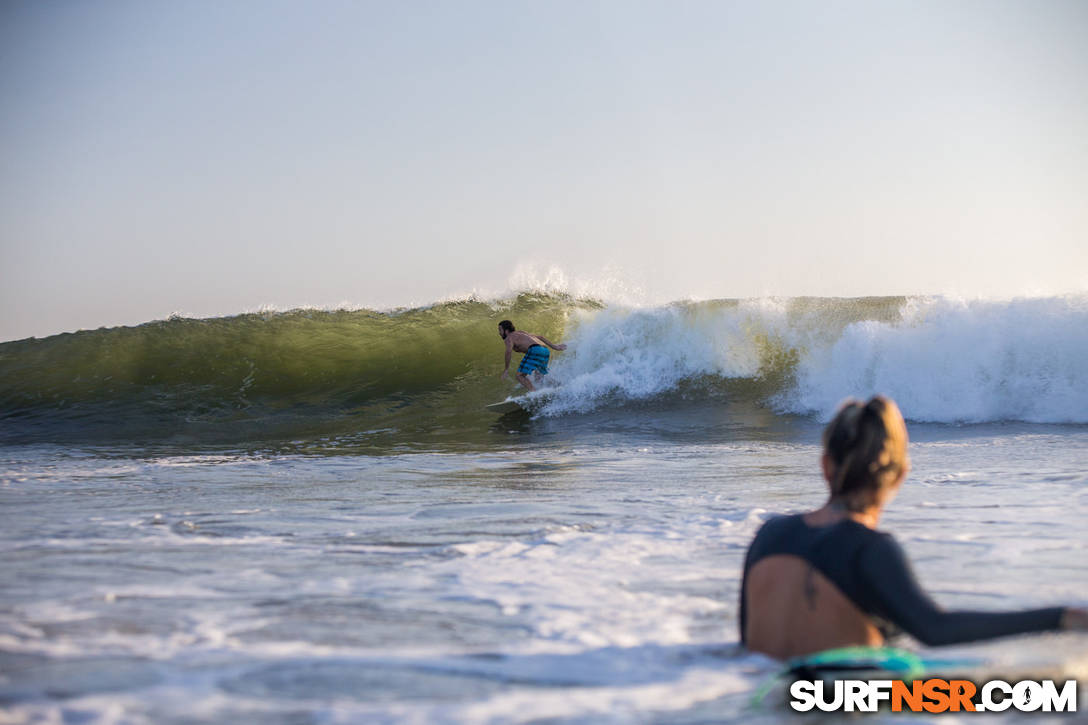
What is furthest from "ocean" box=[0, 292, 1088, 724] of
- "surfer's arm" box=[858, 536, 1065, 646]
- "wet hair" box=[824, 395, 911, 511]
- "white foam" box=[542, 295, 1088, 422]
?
"wet hair" box=[824, 395, 911, 511]

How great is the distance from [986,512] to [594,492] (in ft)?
8.52

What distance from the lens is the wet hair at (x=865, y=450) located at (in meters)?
2.39

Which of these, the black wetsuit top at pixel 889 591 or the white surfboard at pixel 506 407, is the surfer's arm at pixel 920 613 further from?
the white surfboard at pixel 506 407

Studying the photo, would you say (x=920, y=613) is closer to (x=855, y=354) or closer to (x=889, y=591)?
(x=889, y=591)

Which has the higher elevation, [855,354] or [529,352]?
[529,352]

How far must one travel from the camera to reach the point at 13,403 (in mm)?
17750

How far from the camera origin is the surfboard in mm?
15055

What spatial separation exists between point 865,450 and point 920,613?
1.33 ft

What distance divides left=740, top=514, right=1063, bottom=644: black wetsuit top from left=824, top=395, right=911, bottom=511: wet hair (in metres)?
0.09

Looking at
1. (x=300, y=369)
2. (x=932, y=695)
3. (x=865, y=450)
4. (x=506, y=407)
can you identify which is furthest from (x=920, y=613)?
(x=300, y=369)

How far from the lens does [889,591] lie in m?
2.37

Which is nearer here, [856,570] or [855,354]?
[856,570]

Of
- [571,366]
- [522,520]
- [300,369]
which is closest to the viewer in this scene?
[522,520]

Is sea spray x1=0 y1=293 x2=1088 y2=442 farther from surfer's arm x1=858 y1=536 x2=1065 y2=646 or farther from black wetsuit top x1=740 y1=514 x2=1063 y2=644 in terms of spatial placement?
surfer's arm x1=858 y1=536 x2=1065 y2=646
